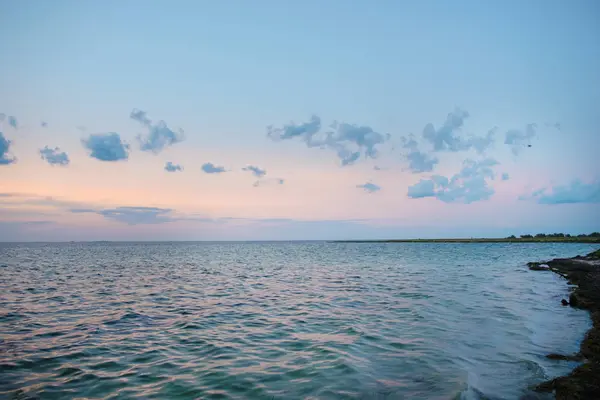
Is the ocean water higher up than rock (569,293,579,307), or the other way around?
rock (569,293,579,307)

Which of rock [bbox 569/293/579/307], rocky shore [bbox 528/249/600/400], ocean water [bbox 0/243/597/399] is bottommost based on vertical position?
ocean water [bbox 0/243/597/399]

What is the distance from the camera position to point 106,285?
1217 inches

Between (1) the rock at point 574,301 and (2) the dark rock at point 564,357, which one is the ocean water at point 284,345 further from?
(1) the rock at point 574,301

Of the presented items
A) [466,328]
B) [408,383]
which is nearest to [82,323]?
[408,383]

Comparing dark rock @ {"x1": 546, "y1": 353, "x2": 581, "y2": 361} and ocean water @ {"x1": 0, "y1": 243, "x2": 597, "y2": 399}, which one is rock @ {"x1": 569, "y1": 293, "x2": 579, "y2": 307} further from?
dark rock @ {"x1": 546, "y1": 353, "x2": 581, "y2": 361}

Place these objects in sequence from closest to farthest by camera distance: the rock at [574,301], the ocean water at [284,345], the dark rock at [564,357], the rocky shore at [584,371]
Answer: the rocky shore at [584,371]
the ocean water at [284,345]
the dark rock at [564,357]
the rock at [574,301]

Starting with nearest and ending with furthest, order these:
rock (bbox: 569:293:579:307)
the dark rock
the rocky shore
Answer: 1. the rocky shore
2. the dark rock
3. rock (bbox: 569:293:579:307)

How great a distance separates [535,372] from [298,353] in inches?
279

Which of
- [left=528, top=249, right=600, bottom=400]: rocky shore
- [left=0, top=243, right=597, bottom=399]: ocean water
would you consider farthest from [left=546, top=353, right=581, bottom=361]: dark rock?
[left=0, top=243, right=597, bottom=399]: ocean water

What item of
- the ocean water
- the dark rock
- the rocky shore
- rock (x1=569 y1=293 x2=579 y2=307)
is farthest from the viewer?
rock (x1=569 y1=293 x2=579 y2=307)

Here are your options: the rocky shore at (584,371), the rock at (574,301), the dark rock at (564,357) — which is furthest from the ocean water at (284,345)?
the rock at (574,301)

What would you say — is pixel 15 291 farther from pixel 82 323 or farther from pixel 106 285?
pixel 82 323

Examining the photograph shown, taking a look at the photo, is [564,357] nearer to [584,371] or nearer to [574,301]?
[584,371]

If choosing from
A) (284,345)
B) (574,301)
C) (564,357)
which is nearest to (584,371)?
(564,357)
